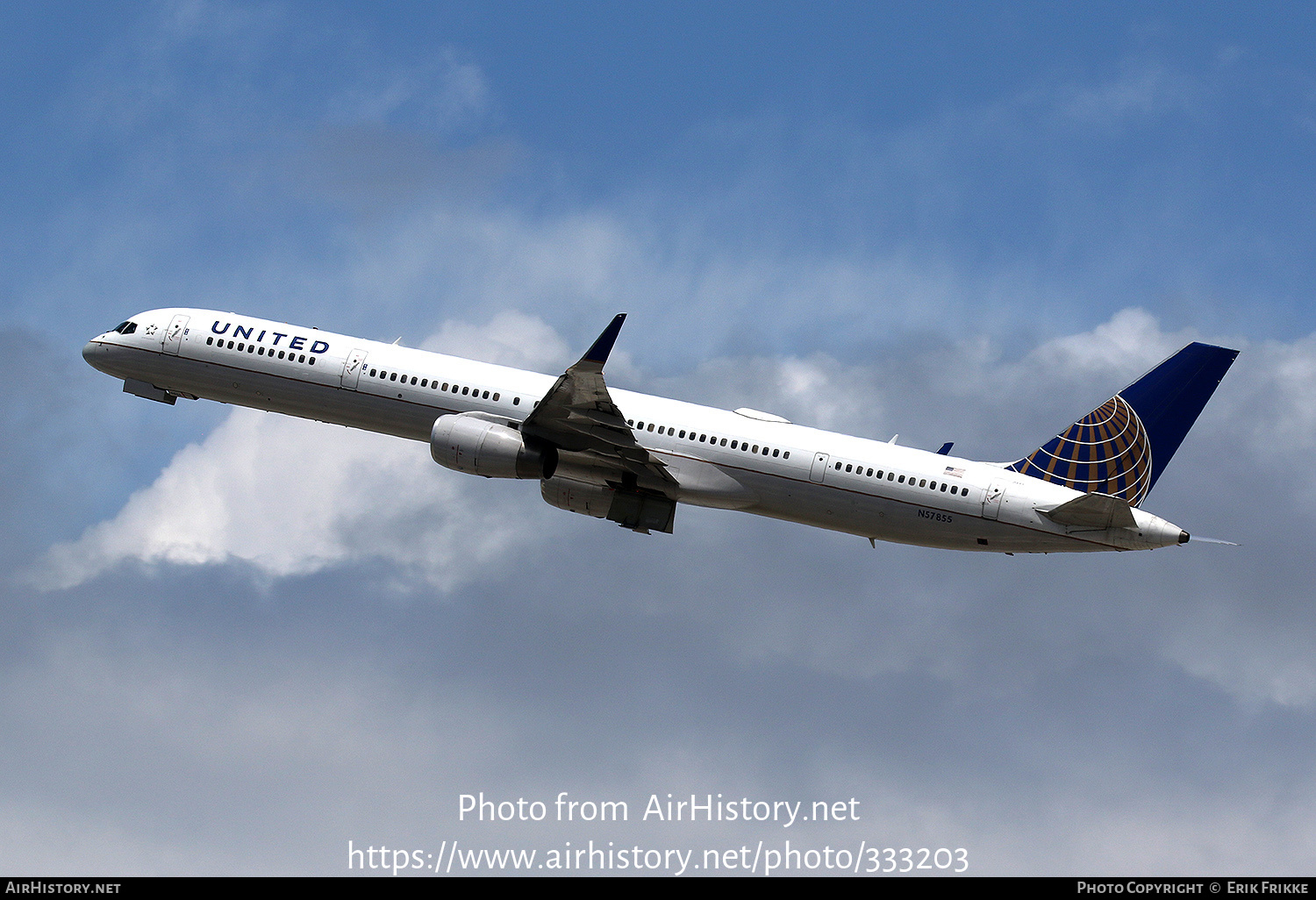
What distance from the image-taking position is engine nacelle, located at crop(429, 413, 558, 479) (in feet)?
156

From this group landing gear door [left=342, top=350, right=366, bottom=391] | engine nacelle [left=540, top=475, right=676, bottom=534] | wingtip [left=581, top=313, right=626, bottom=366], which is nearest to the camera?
wingtip [left=581, top=313, right=626, bottom=366]

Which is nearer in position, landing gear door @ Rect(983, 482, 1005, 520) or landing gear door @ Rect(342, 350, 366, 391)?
landing gear door @ Rect(983, 482, 1005, 520)

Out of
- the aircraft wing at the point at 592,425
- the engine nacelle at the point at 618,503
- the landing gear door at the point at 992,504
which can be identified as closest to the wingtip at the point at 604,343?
the aircraft wing at the point at 592,425

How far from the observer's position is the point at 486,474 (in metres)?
47.9

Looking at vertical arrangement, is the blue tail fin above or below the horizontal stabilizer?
above

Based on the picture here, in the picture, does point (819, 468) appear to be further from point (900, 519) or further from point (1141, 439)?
point (1141, 439)

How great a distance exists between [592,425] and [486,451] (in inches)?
142

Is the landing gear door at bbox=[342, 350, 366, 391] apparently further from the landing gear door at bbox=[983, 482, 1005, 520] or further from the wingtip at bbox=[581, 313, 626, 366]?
the landing gear door at bbox=[983, 482, 1005, 520]

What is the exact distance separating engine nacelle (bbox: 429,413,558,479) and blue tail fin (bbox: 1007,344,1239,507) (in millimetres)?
16165

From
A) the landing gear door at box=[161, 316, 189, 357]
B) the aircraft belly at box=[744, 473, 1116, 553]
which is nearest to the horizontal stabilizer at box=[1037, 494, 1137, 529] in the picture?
the aircraft belly at box=[744, 473, 1116, 553]

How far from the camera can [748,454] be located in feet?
158

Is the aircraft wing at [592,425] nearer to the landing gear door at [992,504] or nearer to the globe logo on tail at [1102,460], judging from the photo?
the landing gear door at [992,504]

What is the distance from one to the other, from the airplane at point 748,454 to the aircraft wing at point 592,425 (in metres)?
0.06
